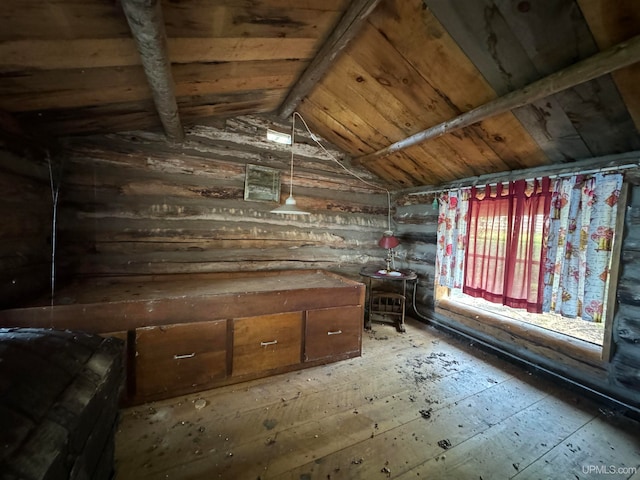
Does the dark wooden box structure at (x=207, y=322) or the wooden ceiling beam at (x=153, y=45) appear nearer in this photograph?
the wooden ceiling beam at (x=153, y=45)

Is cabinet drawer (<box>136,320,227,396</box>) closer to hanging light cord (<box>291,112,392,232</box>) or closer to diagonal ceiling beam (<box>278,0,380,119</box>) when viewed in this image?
diagonal ceiling beam (<box>278,0,380,119</box>)

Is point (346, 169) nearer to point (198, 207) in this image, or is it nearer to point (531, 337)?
point (198, 207)

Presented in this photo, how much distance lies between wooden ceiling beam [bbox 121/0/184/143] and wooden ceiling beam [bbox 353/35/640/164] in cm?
211

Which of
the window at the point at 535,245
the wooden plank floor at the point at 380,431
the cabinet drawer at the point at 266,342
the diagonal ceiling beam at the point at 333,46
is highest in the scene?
the diagonal ceiling beam at the point at 333,46

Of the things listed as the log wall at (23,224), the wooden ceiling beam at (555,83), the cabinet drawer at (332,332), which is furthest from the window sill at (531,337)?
the log wall at (23,224)

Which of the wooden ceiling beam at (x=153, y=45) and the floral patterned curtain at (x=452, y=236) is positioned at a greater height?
the wooden ceiling beam at (x=153, y=45)

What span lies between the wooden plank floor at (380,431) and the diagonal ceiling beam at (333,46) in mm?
2667

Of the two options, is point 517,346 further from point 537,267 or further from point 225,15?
point 225,15

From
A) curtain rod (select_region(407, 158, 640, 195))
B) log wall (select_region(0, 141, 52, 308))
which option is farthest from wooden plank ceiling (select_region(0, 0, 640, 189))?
log wall (select_region(0, 141, 52, 308))

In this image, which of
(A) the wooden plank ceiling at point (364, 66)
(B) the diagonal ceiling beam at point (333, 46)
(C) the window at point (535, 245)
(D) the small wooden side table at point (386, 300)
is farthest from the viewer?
(D) the small wooden side table at point (386, 300)

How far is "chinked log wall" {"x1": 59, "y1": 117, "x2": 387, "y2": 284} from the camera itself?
2.40 metres

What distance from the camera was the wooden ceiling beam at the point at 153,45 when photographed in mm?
1071

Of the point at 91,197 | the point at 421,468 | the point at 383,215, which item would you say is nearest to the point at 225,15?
the point at 91,197

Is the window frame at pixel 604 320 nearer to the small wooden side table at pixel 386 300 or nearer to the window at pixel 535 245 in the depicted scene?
the window at pixel 535 245
